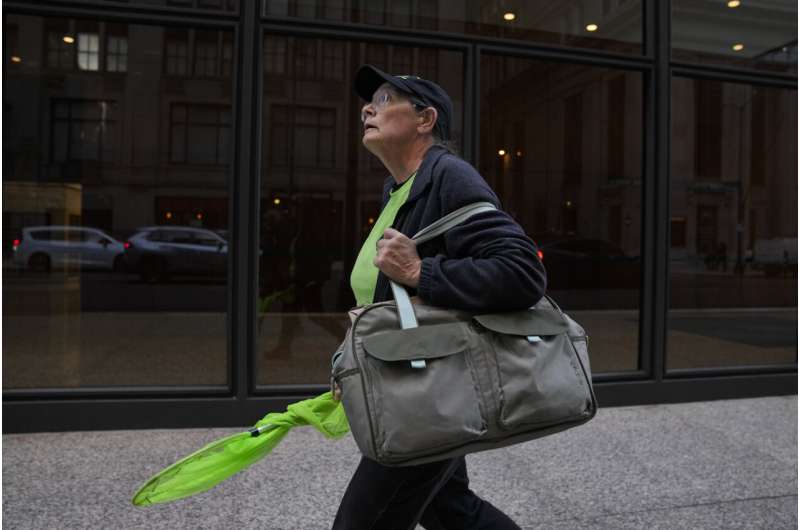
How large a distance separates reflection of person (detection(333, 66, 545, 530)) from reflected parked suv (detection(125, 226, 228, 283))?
3.66 m

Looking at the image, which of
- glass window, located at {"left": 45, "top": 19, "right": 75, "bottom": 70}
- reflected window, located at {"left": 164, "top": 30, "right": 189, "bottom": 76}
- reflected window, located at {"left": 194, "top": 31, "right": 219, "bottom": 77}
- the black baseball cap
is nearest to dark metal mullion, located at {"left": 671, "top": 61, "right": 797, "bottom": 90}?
reflected window, located at {"left": 194, "top": 31, "right": 219, "bottom": 77}

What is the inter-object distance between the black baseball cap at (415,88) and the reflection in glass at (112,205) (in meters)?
3.58

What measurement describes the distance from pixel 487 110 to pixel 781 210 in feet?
10.6

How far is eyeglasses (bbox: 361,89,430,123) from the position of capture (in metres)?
2.08

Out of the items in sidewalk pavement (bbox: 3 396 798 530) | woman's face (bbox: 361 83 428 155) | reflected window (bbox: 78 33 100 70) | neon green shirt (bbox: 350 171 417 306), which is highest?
reflected window (bbox: 78 33 100 70)

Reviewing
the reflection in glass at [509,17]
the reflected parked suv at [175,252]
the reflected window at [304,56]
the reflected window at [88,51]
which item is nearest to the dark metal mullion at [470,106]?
the reflection in glass at [509,17]

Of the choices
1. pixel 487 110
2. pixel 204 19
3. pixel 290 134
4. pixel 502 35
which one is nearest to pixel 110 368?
pixel 290 134

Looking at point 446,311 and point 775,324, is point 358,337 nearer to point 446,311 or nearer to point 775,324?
point 446,311

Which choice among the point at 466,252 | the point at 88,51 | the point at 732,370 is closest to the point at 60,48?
the point at 88,51

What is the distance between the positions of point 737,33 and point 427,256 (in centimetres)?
583

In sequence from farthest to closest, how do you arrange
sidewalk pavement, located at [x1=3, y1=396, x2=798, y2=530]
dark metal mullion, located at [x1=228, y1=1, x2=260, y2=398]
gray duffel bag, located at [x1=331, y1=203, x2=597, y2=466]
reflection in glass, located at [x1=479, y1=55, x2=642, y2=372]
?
reflection in glass, located at [x1=479, y1=55, x2=642, y2=372] → dark metal mullion, located at [x1=228, y1=1, x2=260, y2=398] → sidewalk pavement, located at [x1=3, y1=396, x2=798, y2=530] → gray duffel bag, located at [x1=331, y1=203, x2=597, y2=466]

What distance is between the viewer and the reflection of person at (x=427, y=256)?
1806 millimetres

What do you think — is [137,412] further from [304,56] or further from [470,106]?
[470,106]

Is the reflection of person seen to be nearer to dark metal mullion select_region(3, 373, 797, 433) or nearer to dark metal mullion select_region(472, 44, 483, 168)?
dark metal mullion select_region(3, 373, 797, 433)
